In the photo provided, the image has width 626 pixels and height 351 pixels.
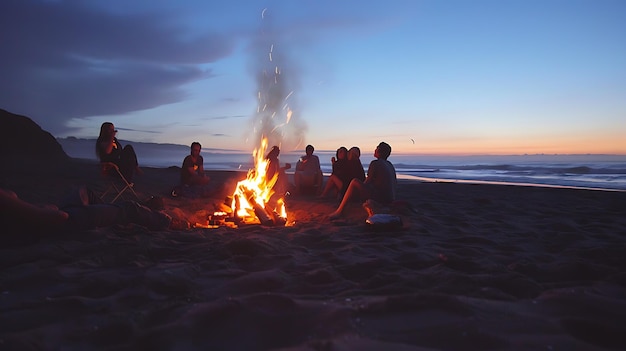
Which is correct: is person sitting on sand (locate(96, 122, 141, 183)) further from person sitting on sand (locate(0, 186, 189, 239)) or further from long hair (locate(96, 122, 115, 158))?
person sitting on sand (locate(0, 186, 189, 239))

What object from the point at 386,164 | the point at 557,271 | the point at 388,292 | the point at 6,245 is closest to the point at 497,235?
the point at 557,271

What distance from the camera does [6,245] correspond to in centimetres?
367

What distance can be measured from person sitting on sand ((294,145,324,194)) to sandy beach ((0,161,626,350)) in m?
4.96

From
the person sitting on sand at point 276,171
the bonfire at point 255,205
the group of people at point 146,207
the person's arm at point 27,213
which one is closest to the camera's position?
the person's arm at point 27,213

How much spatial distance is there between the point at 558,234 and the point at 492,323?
3668 millimetres

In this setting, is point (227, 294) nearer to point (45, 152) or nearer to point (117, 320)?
point (117, 320)

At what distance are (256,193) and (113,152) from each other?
9.77ft

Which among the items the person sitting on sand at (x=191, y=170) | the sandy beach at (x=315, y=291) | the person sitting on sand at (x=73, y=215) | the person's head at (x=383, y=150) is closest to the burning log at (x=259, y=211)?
the sandy beach at (x=315, y=291)

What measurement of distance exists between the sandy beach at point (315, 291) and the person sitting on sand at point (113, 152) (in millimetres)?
2644

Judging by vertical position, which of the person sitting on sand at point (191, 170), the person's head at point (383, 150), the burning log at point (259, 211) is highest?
the person's head at point (383, 150)

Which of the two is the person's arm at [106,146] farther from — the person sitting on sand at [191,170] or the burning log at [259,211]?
the burning log at [259,211]

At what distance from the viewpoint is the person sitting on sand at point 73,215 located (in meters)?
3.61

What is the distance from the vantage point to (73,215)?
4.20 m

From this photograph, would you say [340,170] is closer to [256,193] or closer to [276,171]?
[276,171]
